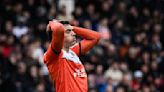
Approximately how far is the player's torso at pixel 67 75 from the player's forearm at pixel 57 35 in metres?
0.33

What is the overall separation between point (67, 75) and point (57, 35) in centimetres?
65

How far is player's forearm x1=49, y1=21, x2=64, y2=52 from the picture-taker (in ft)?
23.6

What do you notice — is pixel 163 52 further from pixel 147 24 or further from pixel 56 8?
pixel 56 8

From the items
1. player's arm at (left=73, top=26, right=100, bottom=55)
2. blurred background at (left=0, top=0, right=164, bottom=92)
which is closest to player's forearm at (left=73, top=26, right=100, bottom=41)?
player's arm at (left=73, top=26, right=100, bottom=55)

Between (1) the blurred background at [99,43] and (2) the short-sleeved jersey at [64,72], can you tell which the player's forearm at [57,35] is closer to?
(2) the short-sleeved jersey at [64,72]

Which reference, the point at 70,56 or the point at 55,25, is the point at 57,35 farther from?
the point at 70,56

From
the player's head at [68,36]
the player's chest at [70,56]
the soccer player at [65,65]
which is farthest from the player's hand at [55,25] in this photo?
the player's chest at [70,56]

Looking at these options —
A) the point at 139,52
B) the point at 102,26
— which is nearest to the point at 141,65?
the point at 139,52

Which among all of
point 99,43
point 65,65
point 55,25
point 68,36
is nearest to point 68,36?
point 68,36

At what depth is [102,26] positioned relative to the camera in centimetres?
1742

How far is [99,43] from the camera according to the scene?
16438mm

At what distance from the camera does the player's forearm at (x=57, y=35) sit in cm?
719

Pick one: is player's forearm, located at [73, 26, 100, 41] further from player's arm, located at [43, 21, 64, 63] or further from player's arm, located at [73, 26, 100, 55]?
player's arm, located at [43, 21, 64, 63]

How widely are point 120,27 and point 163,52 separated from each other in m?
1.52
